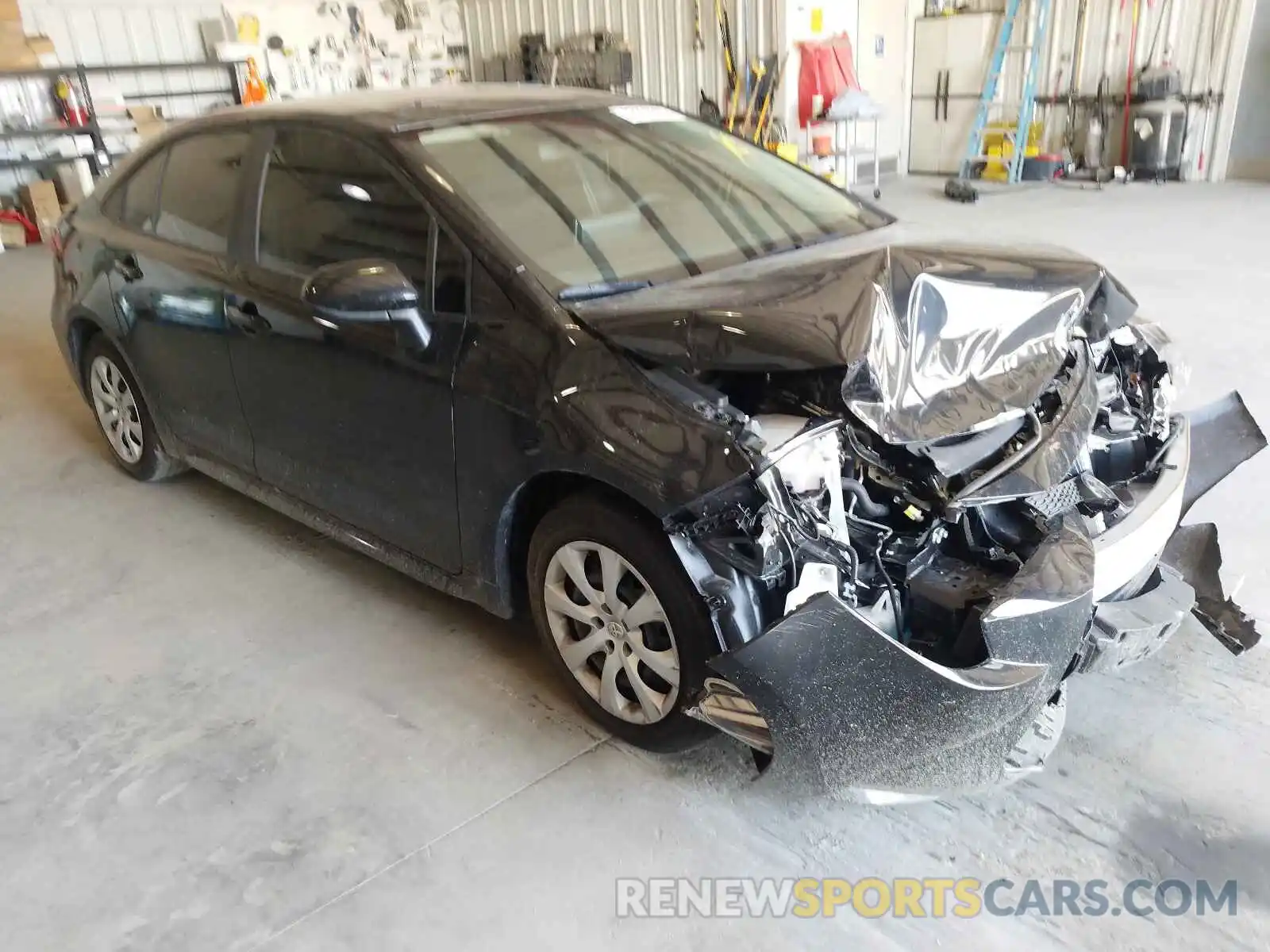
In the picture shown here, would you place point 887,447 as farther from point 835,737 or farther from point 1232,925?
point 1232,925

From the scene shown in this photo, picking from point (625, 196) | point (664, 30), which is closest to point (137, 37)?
point (664, 30)

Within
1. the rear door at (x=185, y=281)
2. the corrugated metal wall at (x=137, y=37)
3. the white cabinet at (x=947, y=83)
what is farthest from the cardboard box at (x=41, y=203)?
the white cabinet at (x=947, y=83)

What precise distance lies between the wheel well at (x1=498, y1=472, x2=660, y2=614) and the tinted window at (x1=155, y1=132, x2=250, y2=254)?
1307 millimetres

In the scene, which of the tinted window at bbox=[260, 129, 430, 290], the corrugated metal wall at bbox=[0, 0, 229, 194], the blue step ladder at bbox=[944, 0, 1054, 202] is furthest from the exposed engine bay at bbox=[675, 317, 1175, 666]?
the corrugated metal wall at bbox=[0, 0, 229, 194]

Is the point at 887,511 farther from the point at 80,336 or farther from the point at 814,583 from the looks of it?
the point at 80,336

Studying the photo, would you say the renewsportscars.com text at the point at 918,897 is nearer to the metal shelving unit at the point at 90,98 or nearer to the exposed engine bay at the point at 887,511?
the exposed engine bay at the point at 887,511

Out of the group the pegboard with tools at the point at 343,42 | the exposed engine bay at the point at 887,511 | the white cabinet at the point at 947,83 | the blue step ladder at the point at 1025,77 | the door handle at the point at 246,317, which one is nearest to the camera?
the exposed engine bay at the point at 887,511

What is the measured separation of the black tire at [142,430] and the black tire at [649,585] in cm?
207

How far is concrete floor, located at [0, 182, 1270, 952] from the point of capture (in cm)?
181

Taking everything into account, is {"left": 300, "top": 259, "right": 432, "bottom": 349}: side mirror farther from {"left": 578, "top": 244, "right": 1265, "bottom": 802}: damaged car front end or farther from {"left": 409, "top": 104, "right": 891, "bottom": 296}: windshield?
{"left": 578, "top": 244, "right": 1265, "bottom": 802}: damaged car front end

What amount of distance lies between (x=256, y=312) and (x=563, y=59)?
9238 millimetres

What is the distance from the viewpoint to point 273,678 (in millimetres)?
2549

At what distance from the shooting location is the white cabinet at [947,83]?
10633 millimetres

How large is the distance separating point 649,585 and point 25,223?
10.7 meters
